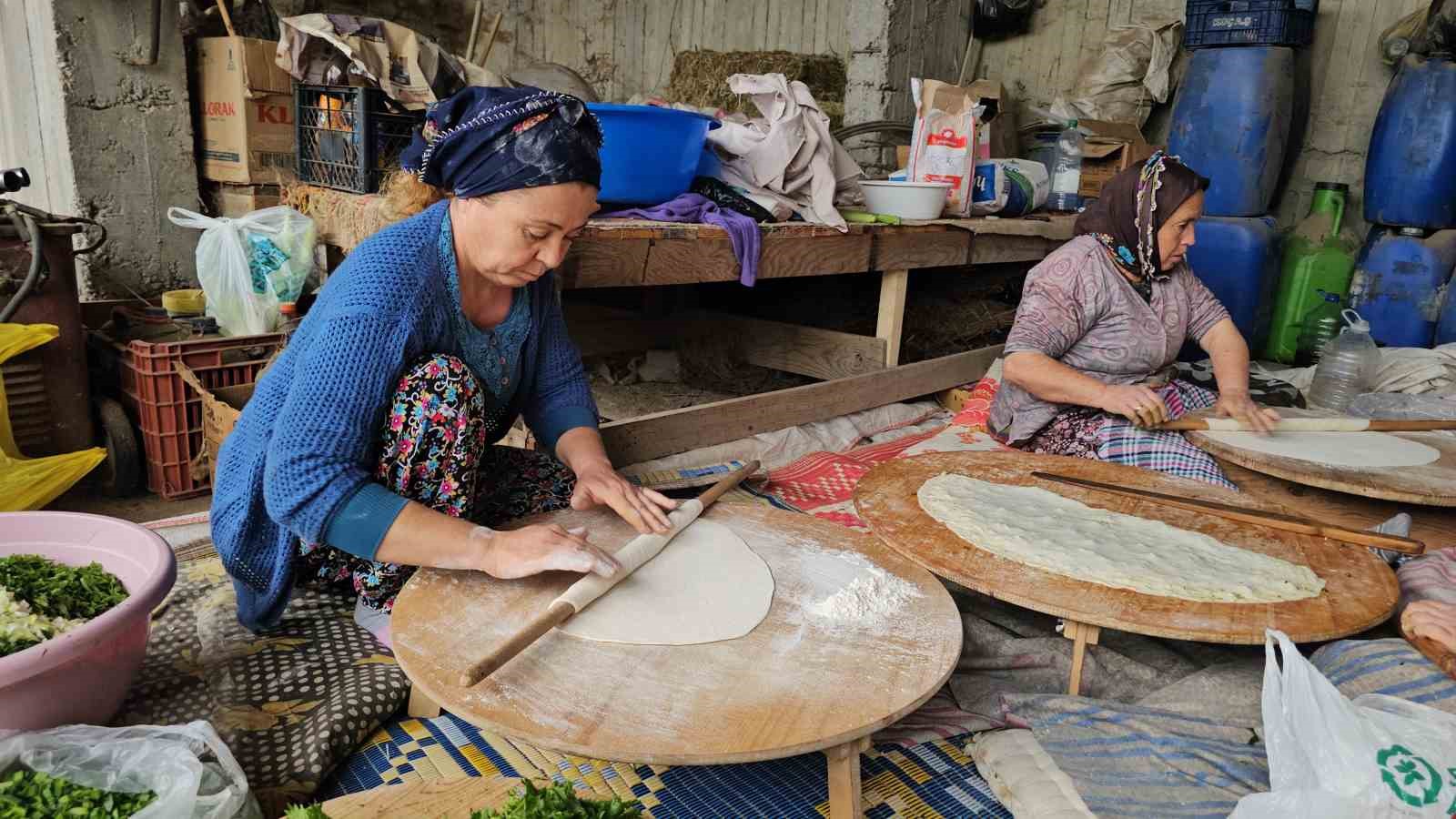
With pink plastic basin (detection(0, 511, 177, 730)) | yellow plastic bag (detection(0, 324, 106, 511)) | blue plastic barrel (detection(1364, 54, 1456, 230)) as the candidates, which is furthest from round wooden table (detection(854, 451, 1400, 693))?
blue plastic barrel (detection(1364, 54, 1456, 230))

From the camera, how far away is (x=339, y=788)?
1.58 meters

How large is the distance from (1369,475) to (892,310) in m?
2.01

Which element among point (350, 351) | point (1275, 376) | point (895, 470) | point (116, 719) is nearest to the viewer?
point (350, 351)

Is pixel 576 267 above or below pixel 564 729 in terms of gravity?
above

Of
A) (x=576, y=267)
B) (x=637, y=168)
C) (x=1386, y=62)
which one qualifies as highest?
(x=1386, y=62)

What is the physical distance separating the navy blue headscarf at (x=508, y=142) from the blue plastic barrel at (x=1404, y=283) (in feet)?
14.7

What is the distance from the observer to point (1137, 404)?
2.49m

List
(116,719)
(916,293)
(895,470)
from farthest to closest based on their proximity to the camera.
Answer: (916,293) → (895,470) → (116,719)

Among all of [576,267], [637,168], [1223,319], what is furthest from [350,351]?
[1223,319]

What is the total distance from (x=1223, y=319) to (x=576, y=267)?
6.77 feet

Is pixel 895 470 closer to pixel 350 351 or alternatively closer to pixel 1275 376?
pixel 350 351

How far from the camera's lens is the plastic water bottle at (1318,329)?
4.79m

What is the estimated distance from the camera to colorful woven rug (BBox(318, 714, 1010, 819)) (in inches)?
63.1

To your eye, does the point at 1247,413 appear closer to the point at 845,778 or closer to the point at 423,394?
the point at 845,778
